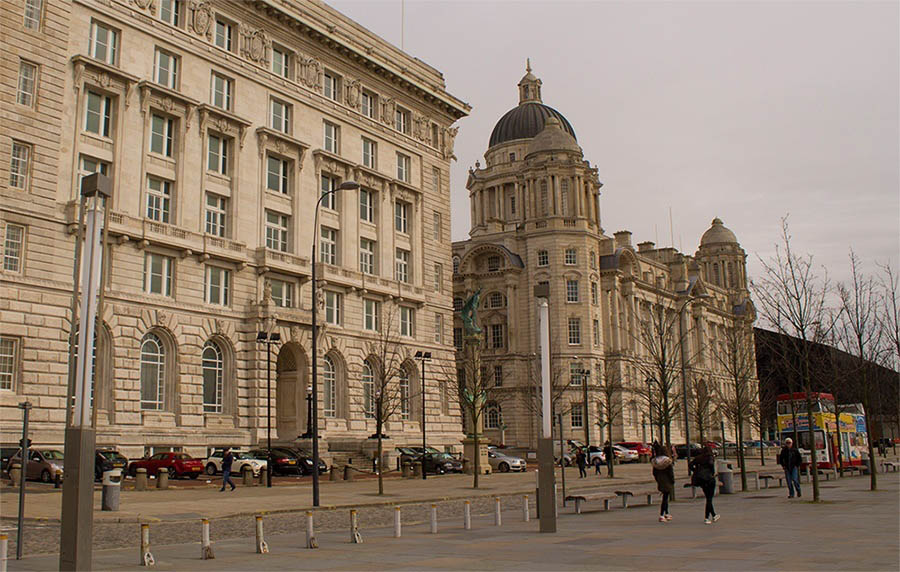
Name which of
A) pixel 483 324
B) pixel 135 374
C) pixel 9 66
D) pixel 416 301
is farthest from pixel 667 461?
pixel 483 324

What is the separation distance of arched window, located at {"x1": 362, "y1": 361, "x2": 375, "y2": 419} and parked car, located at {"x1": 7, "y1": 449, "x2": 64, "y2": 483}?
23.2 m

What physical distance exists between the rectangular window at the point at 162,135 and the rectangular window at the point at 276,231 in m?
7.27

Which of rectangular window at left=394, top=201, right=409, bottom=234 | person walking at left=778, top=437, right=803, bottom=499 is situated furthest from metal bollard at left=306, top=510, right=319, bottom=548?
rectangular window at left=394, top=201, right=409, bottom=234

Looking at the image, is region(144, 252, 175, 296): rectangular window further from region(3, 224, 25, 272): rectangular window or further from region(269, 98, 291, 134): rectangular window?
region(269, 98, 291, 134): rectangular window

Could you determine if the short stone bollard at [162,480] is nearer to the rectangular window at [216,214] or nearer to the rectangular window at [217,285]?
the rectangular window at [217,285]

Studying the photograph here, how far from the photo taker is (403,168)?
205 feet

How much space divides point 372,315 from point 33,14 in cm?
2664

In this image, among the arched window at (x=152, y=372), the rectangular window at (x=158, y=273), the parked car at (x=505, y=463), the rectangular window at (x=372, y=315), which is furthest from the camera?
the parked car at (x=505, y=463)

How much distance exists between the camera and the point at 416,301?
60469 millimetres

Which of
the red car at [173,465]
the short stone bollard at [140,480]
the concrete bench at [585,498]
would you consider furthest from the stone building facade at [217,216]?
the concrete bench at [585,498]

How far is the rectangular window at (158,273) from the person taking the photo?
42875 mm

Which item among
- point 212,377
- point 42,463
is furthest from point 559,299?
point 42,463

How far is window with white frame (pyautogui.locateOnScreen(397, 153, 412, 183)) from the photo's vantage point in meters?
62.1

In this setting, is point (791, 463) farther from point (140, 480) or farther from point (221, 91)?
point (221, 91)
